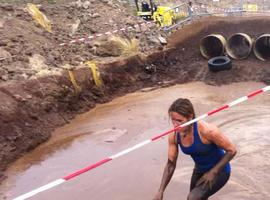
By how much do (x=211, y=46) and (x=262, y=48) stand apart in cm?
215

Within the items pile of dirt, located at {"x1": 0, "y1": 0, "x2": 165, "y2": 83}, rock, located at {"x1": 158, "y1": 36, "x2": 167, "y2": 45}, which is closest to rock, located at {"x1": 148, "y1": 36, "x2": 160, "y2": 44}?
pile of dirt, located at {"x1": 0, "y1": 0, "x2": 165, "y2": 83}

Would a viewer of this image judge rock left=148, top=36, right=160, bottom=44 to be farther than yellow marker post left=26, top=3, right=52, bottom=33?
Yes

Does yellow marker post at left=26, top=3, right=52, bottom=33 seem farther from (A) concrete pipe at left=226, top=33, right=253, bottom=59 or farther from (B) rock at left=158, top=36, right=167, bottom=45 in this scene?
(A) concrete pipe at left=226, top=33, right=253, bottom=59

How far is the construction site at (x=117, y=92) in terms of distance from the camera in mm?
8828

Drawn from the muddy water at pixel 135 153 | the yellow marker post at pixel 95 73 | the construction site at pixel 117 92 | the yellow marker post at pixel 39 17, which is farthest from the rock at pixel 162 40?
the yellow marker post at pixel 39 17

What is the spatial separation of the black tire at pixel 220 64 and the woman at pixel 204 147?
11.4 metres

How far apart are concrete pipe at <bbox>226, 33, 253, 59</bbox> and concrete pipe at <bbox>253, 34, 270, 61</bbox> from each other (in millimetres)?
272

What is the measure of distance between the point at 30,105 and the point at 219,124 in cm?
522

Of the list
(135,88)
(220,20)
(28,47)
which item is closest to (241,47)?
(220,20)

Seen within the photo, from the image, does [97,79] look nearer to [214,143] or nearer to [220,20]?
[220,20]

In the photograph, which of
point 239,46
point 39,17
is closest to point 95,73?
point 39,17

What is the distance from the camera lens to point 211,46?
58.7ft

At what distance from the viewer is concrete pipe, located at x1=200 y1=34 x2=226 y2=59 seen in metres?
17.3

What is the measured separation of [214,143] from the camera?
472 centimetres
